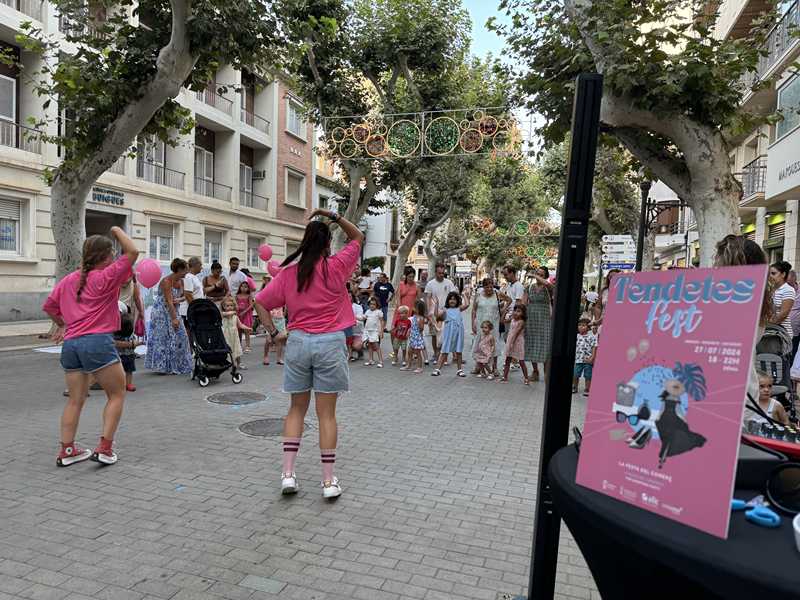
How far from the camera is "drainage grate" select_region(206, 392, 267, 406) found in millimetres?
7309

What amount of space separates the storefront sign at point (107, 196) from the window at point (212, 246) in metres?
4.96

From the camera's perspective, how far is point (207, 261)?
2373 centimetres

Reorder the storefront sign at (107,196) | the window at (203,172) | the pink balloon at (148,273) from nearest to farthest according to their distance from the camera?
the pink balloon at (148,273), the storefront sign at (107,196), the window at (203,172)

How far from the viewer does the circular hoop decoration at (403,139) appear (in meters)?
13.9

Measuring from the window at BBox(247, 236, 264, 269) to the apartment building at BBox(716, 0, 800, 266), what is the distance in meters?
19.7

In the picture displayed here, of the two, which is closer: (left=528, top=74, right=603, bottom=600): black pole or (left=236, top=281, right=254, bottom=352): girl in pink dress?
(left=528, top=74, right=603, bottom=600): black pole

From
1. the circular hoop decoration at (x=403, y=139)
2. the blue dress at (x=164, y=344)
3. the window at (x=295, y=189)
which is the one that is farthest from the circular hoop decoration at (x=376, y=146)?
the window at (x=295, y=189)

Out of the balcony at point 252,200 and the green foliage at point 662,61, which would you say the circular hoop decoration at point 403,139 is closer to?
the green foliage at point 662,61

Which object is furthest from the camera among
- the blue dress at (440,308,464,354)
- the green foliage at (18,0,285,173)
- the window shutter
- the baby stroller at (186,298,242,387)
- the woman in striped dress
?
the window shutter

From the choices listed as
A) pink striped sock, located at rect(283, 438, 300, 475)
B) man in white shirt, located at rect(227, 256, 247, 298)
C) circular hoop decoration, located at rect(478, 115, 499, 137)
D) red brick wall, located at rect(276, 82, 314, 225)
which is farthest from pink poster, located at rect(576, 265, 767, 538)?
red brick wall, located at rect(276, 82, 314, 225)

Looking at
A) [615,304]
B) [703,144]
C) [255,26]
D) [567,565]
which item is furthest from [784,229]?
[615,304]

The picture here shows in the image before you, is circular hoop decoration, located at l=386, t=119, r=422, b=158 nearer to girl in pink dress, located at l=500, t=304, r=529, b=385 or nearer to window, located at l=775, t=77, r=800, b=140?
girl in pink dress, located at l=500, t=304, r=529, b=385

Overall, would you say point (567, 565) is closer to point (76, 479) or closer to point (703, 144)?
point (76, 479)

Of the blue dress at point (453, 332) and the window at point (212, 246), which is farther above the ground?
the window at point (212, 246)
